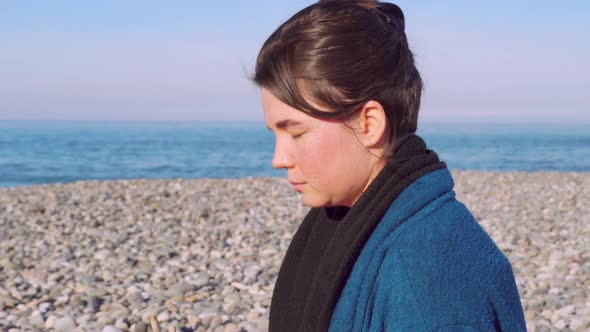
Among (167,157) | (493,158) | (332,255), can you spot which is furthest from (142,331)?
(493,158)

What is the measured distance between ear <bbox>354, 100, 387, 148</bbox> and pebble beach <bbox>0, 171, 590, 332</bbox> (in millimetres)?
1807

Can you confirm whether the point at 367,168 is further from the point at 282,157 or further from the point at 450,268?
the point at 450,268

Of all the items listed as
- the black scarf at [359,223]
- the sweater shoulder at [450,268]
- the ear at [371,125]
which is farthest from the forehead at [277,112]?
the sweater shoulder at [450,268]

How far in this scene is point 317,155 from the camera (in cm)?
145

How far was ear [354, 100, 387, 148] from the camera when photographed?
1.43m

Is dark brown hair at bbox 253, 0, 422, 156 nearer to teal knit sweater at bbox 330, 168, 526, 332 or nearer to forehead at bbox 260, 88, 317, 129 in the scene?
forehead at bbox 260, 88, 317, 129

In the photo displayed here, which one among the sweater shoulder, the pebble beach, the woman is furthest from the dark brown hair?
the pebble beach

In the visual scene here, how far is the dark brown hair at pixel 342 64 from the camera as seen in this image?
1396mm

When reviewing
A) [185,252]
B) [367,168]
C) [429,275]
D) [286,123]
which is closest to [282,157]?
[286,123]

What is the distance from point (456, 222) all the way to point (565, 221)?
6859 millimetres

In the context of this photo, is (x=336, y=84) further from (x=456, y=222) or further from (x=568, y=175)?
(x=568, y=175)

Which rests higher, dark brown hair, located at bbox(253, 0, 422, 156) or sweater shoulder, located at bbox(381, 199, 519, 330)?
dark brown hair, located at bbox(253, 0, 422, 156)

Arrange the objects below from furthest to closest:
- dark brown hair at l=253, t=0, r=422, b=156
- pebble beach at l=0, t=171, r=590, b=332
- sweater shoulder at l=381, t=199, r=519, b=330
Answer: pebble beach at l=0, t=171, r=590, b=332 → dark brown hair at l=253, t=0, r=422, b=156 → sweater shoulder at l=381, t=199, r=519, b=330

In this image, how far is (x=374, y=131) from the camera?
56.9 inches
